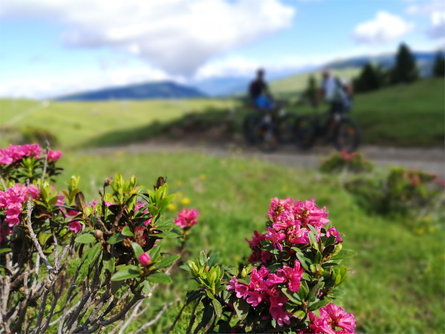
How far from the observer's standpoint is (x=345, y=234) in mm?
2299

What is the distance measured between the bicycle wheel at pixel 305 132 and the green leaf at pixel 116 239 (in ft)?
42.8

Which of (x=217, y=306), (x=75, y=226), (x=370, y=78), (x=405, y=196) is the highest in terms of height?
(x=370, y=78)

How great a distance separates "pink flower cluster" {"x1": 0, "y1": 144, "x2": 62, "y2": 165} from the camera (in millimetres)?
2182

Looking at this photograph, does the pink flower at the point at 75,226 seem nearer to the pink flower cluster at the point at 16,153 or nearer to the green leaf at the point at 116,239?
the green leaf at the point at 116,239

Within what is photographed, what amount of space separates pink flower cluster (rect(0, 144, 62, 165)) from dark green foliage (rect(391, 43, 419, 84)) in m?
58.3

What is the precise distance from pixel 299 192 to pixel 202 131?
12068mm

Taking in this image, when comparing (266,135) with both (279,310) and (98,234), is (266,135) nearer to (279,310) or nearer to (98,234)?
(279,310)

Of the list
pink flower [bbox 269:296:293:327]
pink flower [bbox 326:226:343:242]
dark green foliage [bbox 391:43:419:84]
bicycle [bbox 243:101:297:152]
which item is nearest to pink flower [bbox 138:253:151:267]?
pink flower [bbox 269:296:293:327]

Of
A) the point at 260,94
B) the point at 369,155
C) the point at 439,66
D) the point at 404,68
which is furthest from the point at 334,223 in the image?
the point at 404,68

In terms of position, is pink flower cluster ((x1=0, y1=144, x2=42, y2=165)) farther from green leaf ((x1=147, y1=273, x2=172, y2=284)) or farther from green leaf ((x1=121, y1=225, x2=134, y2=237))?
green leaf ((x1=147, y1=273, x2=172, y2=284))

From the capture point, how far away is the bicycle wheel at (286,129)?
14.1 m

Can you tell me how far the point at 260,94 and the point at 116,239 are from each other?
12.3m

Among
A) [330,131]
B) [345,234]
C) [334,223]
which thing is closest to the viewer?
[345,234]

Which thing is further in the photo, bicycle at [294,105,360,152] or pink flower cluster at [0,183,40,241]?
bicycle at [294,105,360,152]
